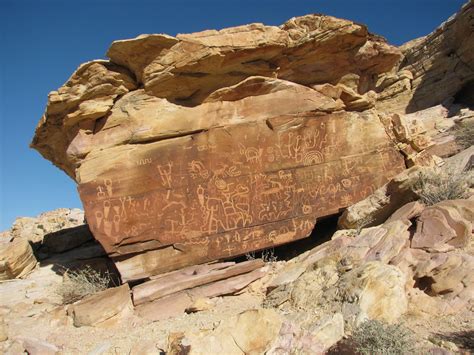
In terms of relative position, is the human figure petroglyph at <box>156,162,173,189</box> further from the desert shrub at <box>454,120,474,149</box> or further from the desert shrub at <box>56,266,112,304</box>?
the desert shrub at <box>454,120,474,149</box>

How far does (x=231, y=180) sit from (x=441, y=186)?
13.8 feet

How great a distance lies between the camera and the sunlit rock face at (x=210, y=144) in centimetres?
813

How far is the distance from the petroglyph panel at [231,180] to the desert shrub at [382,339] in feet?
13.8

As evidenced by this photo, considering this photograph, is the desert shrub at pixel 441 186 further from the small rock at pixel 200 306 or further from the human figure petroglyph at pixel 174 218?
the human figure petroglyph at pixel 174 218

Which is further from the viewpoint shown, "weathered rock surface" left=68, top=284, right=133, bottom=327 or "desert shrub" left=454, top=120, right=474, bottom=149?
"desert shrub" left=454, top=120, right=474, bottom=149

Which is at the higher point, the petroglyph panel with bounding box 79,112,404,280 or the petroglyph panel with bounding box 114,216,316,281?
the petroglyph panel with bounding box 79,112,404,280

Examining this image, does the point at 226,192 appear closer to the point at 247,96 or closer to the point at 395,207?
the point at 247,96

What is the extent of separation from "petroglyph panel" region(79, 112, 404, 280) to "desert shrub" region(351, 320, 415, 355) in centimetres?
420

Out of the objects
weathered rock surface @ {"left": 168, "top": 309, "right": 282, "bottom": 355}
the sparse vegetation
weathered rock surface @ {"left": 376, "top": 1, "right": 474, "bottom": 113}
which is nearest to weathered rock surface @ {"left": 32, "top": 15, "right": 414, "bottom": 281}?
the sparse vegetation

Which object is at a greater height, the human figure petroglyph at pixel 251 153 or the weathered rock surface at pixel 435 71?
the weathered rock surface at pixel 435 71

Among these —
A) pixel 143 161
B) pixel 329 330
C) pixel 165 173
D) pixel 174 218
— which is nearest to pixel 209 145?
pixel 165 173

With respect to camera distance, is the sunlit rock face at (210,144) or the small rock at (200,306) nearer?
the small rock at (200,306)

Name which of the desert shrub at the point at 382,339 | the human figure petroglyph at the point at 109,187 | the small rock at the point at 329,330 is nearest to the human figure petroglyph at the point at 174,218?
the human figure petroglyph at the point at 109,187

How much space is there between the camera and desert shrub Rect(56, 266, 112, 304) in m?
8.17
